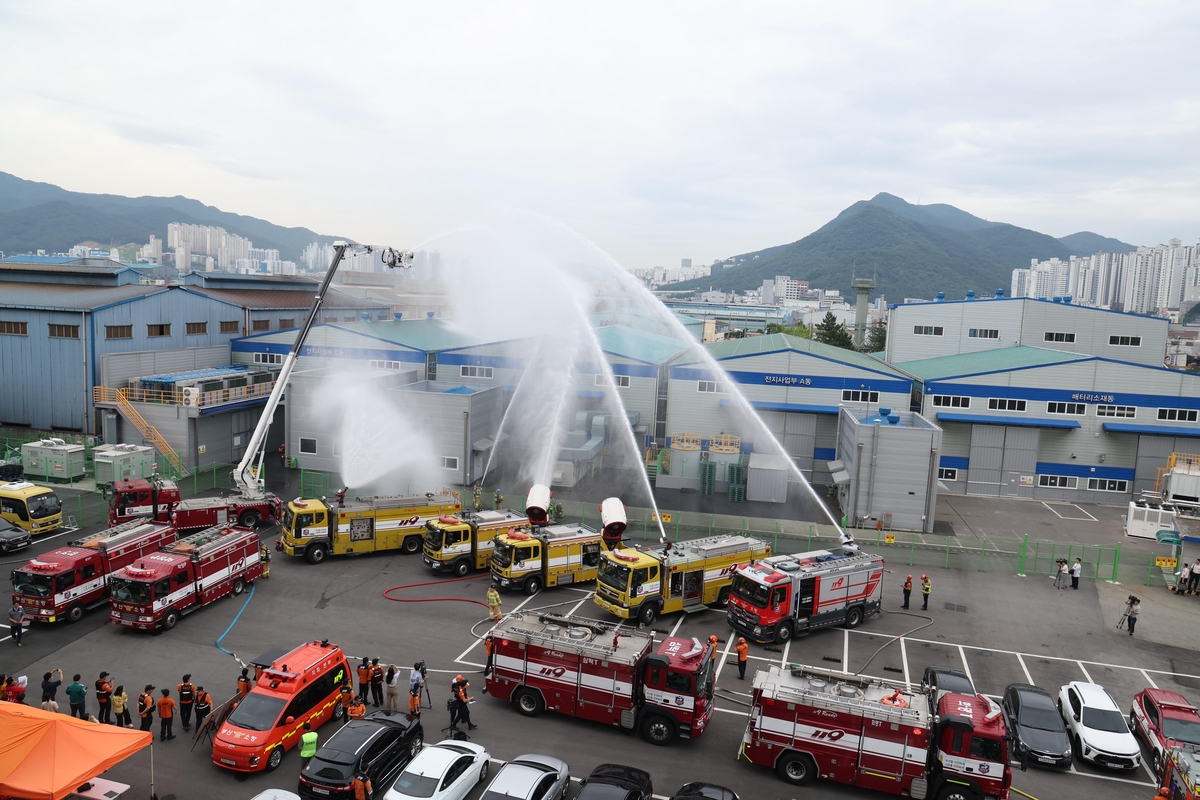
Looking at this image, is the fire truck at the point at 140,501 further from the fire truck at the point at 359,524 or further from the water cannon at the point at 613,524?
the water cannon at the point at 613,524

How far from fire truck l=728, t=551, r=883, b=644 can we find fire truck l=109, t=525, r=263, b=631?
17387mm

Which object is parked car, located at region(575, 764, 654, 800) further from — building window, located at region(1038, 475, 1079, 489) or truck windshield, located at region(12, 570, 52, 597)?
building window, located at region(1038, 475, 1079, 489)

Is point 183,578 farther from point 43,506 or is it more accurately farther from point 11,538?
point 43,506

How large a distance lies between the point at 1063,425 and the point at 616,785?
42.5 metres

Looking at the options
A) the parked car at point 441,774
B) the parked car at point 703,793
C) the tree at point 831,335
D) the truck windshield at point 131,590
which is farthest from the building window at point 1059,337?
the truck windshield at point 131,590

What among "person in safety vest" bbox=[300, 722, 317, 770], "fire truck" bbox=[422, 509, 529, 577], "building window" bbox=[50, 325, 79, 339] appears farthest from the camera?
"building window" bbox=[50, 325, 79, 339]

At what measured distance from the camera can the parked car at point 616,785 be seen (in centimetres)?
1399

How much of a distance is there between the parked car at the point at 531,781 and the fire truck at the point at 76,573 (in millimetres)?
17390

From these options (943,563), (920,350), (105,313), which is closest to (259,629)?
(943,563)

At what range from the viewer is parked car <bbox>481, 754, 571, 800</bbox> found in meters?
14.0

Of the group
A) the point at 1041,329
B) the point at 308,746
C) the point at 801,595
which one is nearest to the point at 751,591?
the point at 801,595

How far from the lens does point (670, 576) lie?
25469 millimetres

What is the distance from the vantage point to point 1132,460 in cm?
4584

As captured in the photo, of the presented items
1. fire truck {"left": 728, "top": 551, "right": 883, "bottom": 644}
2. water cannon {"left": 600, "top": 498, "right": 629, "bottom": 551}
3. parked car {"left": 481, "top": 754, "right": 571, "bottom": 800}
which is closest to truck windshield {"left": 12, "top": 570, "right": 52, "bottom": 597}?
parked car {"left": 481, "top": 754, "right": 571, "bottom": 800}
